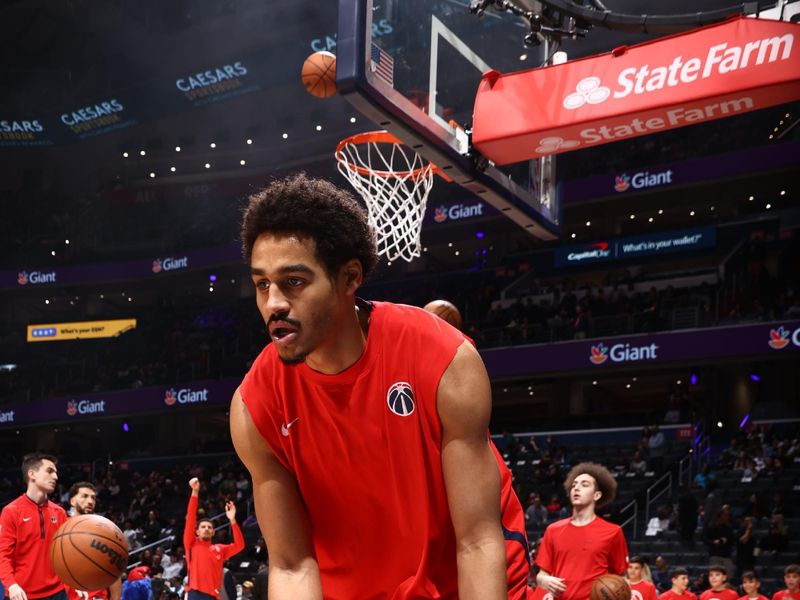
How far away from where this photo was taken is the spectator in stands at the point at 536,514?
1805 centimetres

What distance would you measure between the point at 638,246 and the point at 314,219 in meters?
26.3

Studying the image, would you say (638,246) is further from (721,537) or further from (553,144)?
(553,144)

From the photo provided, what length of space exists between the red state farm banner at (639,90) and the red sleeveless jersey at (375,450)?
5.00 meters

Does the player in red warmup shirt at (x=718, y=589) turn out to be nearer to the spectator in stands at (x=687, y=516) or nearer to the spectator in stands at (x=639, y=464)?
the spectator in stands at (x=687, y=516)

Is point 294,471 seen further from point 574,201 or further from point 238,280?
point 238,280

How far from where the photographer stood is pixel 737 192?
2894 cm

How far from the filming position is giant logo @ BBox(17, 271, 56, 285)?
34.7 metres

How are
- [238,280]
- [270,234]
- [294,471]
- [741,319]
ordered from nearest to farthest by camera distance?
[270,234] < [294,471] < [741,319] < [238,280]

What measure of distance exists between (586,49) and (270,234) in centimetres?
2424

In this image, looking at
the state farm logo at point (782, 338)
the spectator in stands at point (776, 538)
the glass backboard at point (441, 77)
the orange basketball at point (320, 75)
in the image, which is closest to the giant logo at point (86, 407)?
the state farm logo at point (782, 338)

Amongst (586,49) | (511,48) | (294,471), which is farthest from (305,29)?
(294,471)

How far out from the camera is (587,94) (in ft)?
24.7

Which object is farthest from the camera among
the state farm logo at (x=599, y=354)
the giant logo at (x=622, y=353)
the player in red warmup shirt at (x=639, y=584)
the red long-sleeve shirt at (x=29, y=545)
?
the state farm logo at (x=599, y=354)

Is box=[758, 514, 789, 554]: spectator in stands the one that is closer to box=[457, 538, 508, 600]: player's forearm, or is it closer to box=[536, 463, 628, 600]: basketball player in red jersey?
box=[536, 463, 628, 600]: basketball player in red jersey
